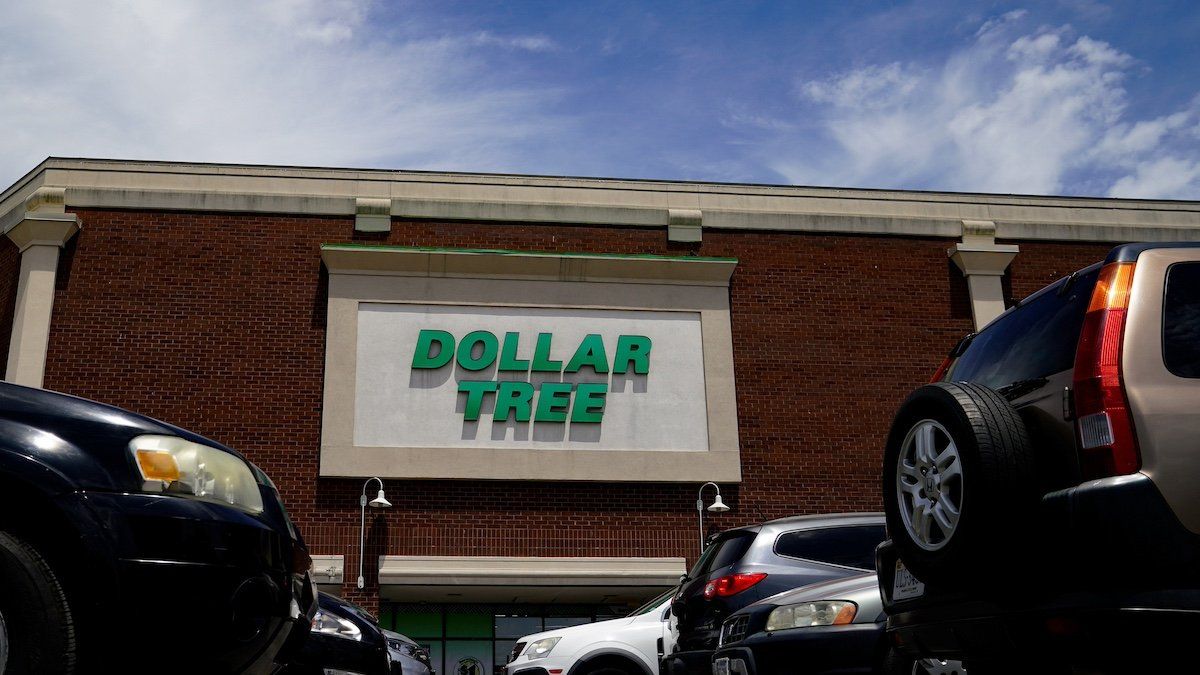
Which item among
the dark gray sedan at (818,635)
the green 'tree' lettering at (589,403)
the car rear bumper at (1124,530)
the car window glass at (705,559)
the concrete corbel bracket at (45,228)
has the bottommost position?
the dark gray sedan at (818,635)

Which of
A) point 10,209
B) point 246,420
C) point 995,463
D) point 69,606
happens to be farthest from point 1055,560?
point 10,209

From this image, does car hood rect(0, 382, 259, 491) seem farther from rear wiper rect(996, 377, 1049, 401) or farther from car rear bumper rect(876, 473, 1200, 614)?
rear wiper rect(996, 377, 1049, 401)

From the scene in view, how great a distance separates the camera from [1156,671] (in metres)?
3.20

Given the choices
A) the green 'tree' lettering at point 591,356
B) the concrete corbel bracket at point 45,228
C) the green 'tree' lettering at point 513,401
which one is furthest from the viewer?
the green 'tree' lettering at point 591,356

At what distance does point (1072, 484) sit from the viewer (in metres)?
3.56

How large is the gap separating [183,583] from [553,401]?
14609 millimetres

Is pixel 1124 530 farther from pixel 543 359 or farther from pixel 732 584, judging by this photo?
pixel 543 359

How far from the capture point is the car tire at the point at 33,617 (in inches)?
129

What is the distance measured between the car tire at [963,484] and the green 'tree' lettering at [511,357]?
559 inches

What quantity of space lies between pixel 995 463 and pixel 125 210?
1769 cm

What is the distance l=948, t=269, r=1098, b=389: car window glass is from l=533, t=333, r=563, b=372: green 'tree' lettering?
44.9 feet

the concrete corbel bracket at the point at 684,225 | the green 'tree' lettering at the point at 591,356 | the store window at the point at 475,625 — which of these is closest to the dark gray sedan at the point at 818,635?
the green 'tree' lettering at the point at 591,356

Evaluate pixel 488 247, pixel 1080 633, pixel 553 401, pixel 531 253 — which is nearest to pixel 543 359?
pixel 553 401

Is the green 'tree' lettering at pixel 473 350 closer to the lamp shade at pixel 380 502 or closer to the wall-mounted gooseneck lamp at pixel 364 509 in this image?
the wall-mounted gooseneck lamp at pixel 364 509
